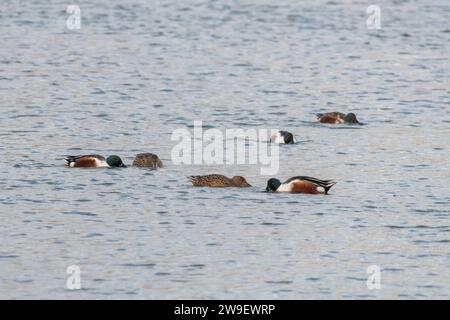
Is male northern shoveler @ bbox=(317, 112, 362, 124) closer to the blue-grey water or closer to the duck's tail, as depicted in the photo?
the blue-grey water

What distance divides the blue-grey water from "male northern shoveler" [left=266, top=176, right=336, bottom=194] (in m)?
0.20

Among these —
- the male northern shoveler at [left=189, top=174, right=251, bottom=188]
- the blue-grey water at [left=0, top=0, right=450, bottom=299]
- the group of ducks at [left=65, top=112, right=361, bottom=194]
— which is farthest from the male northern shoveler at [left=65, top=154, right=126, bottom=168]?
the male northern shoveler at [left=189, top=174, right=251, bottom=188]

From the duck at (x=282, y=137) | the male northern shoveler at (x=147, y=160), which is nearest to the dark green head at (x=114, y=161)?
the male northern shoveler at (x=147, y=160)

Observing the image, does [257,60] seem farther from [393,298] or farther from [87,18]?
[393,298]

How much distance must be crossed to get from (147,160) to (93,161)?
3.43 feet

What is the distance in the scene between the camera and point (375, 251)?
69.5 ft

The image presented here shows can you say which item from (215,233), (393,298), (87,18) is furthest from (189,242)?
(87,18)

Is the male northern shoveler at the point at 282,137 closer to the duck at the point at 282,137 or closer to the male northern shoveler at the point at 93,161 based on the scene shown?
the duck at the point at 282,137

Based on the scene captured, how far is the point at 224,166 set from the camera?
91.9 feet

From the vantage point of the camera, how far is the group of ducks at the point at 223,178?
25078 millimetres

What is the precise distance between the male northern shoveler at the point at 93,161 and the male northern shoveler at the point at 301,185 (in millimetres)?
3343

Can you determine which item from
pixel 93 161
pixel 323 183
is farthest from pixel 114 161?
pixel 323 183

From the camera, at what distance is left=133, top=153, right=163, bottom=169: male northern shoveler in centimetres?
2686

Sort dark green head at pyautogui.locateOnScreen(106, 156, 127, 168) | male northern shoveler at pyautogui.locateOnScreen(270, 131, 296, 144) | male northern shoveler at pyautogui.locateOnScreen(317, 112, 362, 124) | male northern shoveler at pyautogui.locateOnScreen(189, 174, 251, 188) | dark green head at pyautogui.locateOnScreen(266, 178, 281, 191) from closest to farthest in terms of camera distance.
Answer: dark green head at pyautogui.locateOnScreen(266, 178, 281, 191) → male northern shoveler at pyautogui.locateOnScreen(189, 174, 251, 188) → dark green head at pyautogui.locateOnScreen(106, 156, 127, 168) → male northern shoveler at pyautogui.locateOnScreen(270, 131, 296, 144) → male northern shoveler at pyautogui.locateOnScreen(317, 112, 362, 124)
